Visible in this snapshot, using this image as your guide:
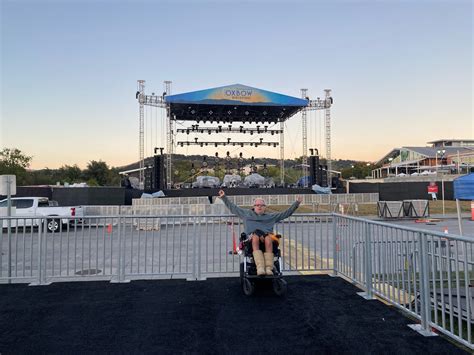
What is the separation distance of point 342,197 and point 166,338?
23.0 m

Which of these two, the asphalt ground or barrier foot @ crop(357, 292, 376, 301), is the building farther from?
the asphalt ground

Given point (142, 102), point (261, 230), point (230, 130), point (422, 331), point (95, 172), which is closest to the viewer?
point (422, 331)

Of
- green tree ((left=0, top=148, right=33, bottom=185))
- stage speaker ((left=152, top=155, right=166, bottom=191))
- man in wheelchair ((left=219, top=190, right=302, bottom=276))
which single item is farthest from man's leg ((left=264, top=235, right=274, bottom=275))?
green tree ((left=0, top=148, right=33, bottom=185))

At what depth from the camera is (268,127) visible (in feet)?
105

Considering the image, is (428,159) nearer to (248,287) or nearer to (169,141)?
(169,141)

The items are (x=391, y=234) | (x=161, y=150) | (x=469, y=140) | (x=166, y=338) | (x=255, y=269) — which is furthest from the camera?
(x=469, y=140)

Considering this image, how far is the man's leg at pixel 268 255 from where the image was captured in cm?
448

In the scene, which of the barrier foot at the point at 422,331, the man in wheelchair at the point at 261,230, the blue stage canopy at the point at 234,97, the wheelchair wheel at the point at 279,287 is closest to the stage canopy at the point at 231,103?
the blue stage canopy at the point at 234,97

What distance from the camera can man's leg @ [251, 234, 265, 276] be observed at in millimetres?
4453

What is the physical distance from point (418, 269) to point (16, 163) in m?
54.9

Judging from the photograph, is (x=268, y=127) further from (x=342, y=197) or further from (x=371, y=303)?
(x=371, y=303)

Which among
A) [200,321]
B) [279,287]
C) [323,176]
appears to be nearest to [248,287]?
[279,287]

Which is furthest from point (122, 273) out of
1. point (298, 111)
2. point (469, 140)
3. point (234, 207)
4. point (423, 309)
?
point (469, 140)

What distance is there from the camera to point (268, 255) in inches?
180
